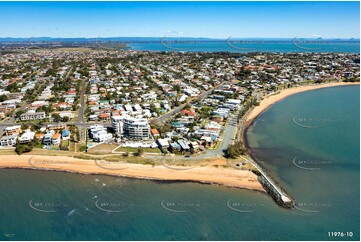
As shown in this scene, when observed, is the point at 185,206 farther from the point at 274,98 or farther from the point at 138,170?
the point at 274,98

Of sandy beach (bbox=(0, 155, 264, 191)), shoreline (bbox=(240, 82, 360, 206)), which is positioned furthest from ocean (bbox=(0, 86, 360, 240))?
shoreline (bbox=(240, 82, 360, 206))

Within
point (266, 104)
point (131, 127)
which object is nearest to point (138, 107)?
point (131, 127)

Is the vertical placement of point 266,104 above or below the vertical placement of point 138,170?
above

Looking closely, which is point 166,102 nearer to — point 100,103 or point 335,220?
point 100,103

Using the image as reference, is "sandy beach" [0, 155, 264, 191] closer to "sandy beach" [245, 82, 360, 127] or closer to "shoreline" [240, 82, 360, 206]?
"shoreline" [240, 82, 360, 206]

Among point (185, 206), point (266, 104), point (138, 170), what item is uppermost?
point (266, 104)

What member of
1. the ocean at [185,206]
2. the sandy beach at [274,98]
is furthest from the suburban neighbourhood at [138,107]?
the ocean at [185,206]

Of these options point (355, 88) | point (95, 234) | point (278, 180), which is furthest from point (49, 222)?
point (355, 88)
